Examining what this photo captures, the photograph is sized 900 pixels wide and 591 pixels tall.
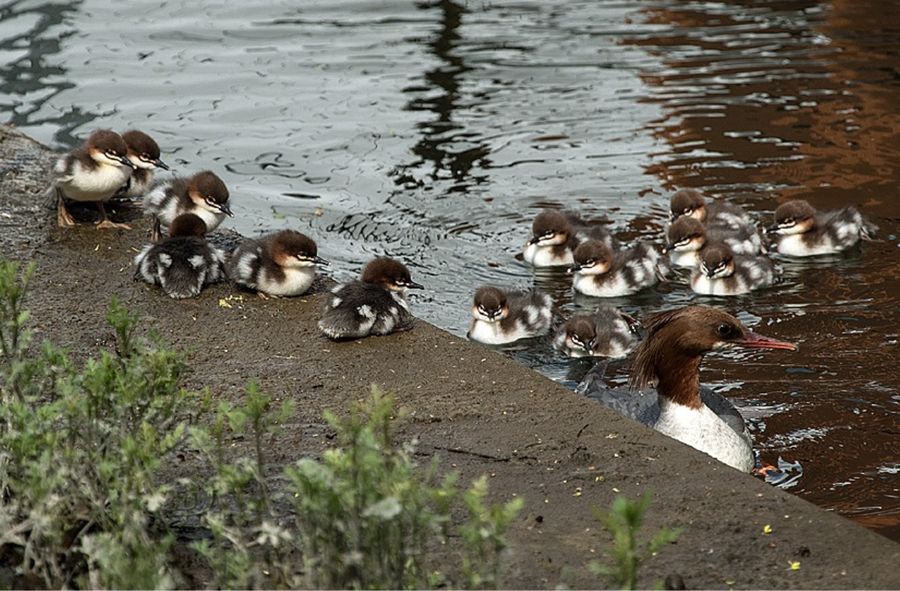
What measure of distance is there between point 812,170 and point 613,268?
2.21m

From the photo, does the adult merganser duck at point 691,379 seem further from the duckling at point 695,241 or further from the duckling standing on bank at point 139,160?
the duckling standing on bank at point 139,160

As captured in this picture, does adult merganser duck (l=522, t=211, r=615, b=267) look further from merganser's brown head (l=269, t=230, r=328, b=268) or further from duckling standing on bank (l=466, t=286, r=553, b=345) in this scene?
merganser's brown head (l=269, t=230, r=328, b=268)

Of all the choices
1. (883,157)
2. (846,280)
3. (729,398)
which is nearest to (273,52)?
(883,157)

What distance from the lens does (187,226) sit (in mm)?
6199

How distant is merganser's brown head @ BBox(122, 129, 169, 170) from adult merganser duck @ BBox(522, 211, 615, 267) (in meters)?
2.03

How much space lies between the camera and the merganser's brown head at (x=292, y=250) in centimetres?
565

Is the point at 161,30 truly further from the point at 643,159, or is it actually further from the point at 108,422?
the point at 108,422

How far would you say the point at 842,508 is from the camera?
4828 mm

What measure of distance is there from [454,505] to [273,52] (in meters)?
8.20

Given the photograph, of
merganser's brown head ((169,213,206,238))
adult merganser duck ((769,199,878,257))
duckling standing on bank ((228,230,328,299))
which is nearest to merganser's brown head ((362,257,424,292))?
duckling standing on bank ((228,230,328,299))

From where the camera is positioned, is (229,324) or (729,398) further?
(729,398)

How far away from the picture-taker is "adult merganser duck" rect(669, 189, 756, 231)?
26.1ft

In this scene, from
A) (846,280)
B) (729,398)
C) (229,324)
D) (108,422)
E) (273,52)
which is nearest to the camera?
(108,422)

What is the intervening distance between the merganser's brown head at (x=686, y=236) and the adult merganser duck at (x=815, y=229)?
434mm
